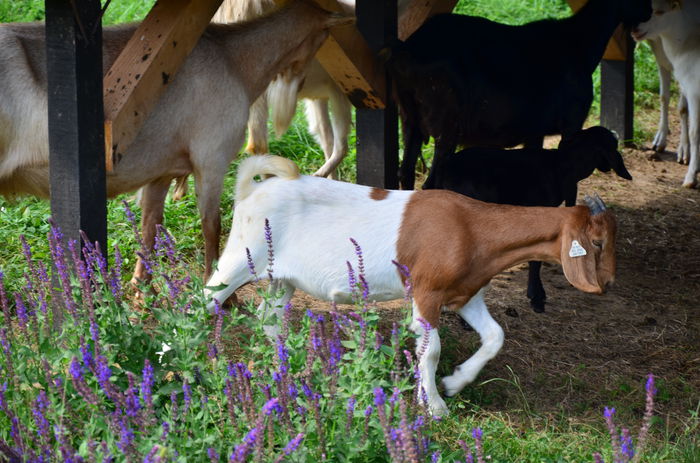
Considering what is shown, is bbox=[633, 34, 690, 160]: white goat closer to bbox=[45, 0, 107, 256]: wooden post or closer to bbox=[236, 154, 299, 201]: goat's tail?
bbox=[236, 154, 299, 201]: goat's tail

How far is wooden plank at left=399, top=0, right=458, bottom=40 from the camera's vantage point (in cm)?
761

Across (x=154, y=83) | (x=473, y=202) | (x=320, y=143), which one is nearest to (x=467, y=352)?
(x=473, y=202)

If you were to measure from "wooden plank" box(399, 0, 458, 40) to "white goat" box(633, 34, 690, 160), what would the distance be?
8.88 feet

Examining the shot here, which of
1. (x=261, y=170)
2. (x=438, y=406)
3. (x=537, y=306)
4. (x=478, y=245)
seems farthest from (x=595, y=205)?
(x=537, y=306)

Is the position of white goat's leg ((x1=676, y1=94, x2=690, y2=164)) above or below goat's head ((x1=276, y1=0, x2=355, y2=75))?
below

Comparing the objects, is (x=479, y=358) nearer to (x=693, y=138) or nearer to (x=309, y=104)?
(x=309, y=104)

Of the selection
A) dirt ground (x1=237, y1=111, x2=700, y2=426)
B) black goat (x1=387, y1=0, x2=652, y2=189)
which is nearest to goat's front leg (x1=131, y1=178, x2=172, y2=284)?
dirt ground (x1=237, y1=111, x2=700, y2=426)

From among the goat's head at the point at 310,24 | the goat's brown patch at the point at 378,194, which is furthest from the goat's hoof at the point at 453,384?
the goat's head at the point at 310,24

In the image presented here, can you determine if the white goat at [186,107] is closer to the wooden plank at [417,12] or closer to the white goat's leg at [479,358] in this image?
the wooden plank at [417,12]

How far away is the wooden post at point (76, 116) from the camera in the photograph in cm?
427

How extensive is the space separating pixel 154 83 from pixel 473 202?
1.59 meters

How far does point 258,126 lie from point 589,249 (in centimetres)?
387

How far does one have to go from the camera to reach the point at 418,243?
14.8 feet

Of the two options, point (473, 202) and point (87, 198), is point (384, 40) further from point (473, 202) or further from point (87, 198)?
point (87, 198)
